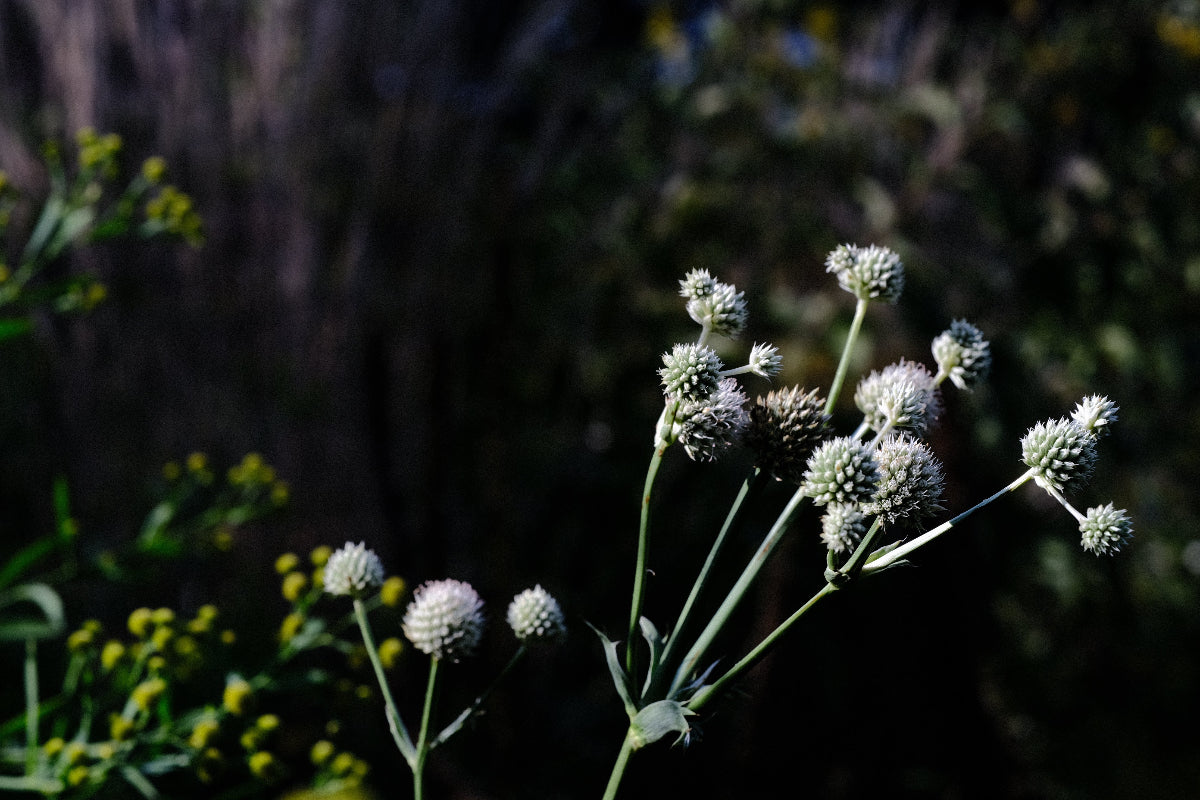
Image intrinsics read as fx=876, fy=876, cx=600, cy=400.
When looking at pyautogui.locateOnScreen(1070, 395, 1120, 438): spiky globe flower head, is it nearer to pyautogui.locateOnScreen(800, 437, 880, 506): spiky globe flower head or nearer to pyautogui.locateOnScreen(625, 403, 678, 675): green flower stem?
pyautogui.locateOnScreen(800, 437, 880, 506): spiky globe flower head

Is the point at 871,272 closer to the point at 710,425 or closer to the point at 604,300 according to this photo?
the point at 710,425

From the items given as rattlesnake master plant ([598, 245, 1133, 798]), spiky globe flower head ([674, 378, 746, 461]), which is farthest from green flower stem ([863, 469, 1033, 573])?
spiky globe flower head ([674, 378, 746, 461])

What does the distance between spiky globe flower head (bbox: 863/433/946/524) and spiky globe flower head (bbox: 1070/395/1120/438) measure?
0.34ft

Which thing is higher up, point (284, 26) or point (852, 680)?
point (284, 26)

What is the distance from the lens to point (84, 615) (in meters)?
2.02

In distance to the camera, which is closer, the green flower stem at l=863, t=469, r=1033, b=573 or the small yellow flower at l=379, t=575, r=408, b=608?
the green flower stem at l=863, t=469, r=1033, b=573

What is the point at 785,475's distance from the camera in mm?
538

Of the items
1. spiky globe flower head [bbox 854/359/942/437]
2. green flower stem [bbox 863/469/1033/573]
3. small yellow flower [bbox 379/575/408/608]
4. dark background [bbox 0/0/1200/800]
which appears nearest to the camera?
green flower stem [bbox 863/469/1033/573]

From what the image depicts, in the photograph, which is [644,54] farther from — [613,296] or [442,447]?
[442,447]

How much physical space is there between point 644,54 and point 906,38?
0.83 metres

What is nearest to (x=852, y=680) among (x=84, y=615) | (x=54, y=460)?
(x=84, y=615)

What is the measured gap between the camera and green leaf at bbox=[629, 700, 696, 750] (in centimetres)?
46

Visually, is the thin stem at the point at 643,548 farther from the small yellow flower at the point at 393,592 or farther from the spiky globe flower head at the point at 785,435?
the small yellow flower at the point at 393,592

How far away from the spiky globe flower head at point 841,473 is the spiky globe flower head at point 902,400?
0.21 ft
